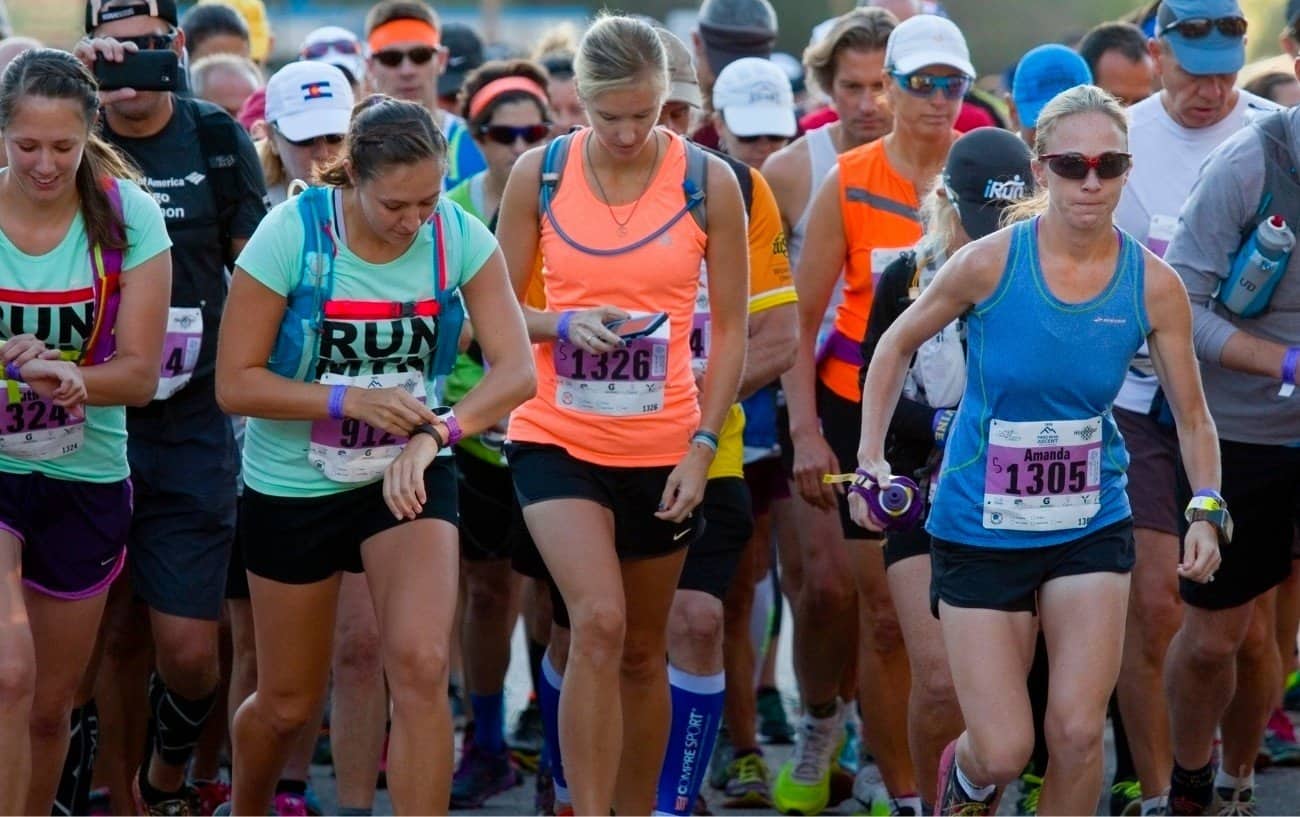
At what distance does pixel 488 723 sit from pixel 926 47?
110 inches

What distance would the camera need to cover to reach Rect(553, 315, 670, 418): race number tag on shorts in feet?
20.2

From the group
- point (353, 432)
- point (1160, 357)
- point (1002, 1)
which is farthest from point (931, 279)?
point (1002, 1)

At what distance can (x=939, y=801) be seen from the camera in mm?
5832

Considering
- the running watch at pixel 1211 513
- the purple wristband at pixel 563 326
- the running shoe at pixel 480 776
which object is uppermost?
the purple wristband at pixel 563 326

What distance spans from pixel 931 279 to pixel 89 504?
2413 millimetres

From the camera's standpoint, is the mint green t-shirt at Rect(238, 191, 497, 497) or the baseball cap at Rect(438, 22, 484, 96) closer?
the mint green t-shirt at Rect(238, 191, 497, 497)

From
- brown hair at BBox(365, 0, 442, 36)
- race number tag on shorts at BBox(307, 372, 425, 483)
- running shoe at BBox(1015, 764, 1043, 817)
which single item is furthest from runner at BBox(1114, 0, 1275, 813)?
brown hair at BBox(365, 0, 442, 36)

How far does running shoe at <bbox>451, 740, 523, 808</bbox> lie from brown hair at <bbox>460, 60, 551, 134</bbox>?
2.27 metres

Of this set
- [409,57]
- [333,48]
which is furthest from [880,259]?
[333,48]

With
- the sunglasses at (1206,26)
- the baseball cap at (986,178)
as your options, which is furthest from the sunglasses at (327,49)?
the baseball cap at (986,178)

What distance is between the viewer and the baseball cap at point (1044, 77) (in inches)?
293

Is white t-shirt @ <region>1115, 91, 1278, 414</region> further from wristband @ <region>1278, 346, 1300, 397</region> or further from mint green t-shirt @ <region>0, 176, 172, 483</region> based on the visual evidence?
mint green t-shirt @ <region>0, 176, 172, 483</region>

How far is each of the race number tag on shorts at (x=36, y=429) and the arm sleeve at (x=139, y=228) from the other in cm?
42

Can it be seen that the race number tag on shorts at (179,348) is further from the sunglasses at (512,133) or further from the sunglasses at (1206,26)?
the sunglasses at (1206,26)
